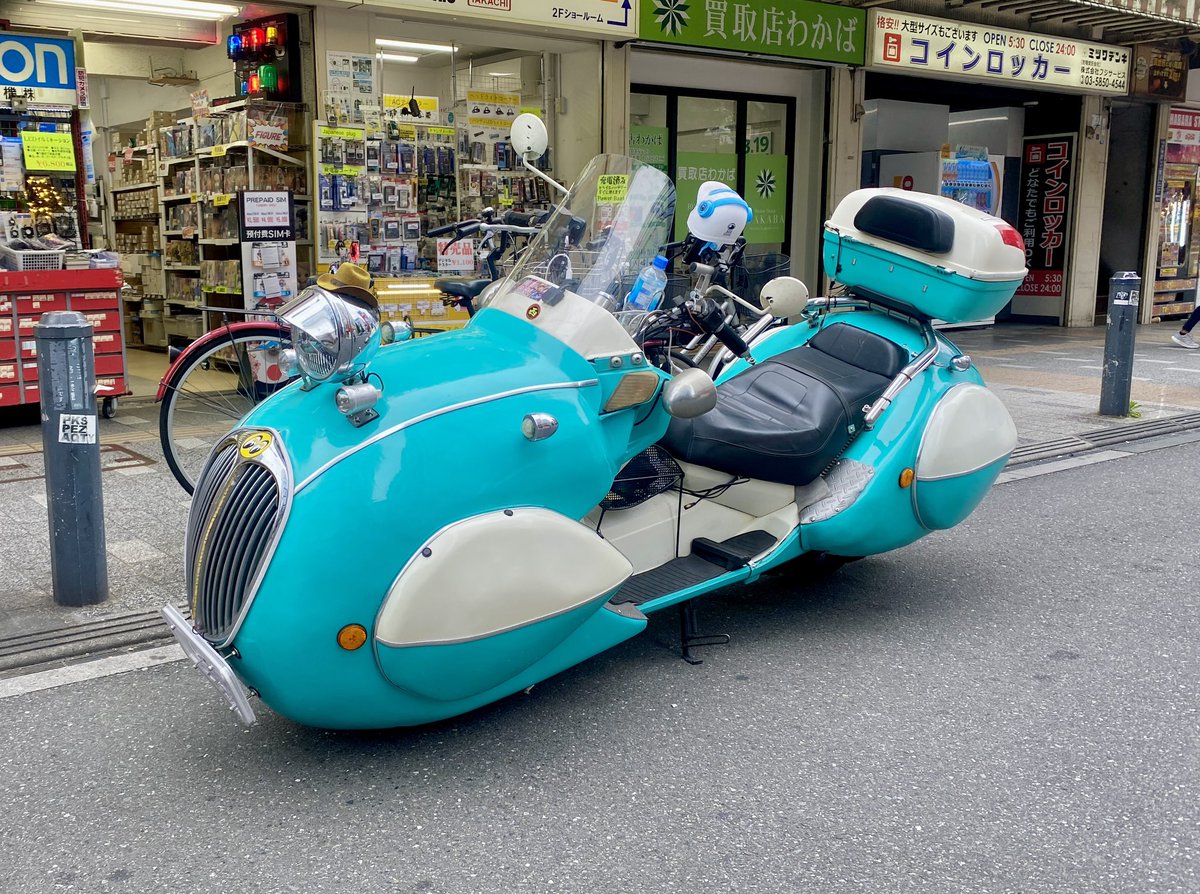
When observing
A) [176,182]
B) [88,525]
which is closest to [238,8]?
[176,182]

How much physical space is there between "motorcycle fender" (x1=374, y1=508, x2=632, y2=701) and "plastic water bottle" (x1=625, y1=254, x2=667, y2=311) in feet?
2.61

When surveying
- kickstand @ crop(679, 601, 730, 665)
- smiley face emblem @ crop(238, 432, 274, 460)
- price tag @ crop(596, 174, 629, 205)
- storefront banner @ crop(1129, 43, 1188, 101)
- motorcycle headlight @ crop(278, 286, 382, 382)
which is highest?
storefront banner @ crop(1129, 43, 1188, 101)

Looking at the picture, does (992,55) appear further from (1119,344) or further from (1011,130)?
(1119,344)

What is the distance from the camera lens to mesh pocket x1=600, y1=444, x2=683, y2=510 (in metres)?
3.92

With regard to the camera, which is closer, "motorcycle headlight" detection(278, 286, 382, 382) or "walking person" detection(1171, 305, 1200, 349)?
"motorcycle headlight" detection(278, 286, 382, 382)

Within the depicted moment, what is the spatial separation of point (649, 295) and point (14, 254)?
5655 mm

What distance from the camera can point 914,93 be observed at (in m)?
14.7

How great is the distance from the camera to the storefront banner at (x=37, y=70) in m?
8.08

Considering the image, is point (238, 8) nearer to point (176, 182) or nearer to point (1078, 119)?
point (176, 182)

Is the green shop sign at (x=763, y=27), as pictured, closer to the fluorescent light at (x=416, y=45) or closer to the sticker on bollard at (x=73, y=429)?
the fluorescent light at (x=416, y=45)

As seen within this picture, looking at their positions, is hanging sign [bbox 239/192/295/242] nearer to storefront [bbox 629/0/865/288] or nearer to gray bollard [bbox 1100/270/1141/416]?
storefront [bbox 629/0/865/288]

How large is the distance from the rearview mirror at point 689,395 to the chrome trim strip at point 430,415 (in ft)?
0.79

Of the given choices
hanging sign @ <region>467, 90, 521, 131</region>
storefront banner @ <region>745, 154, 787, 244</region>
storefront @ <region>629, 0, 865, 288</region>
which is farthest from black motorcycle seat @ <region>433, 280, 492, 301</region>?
storefront banner @ <region>745, 154, 787, 244</region>

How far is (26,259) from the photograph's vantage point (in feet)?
24.7
